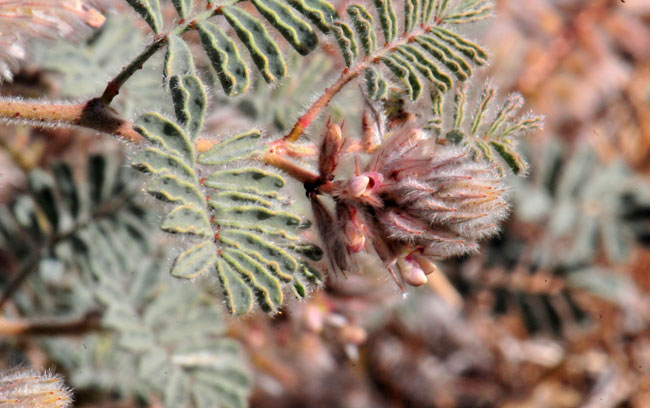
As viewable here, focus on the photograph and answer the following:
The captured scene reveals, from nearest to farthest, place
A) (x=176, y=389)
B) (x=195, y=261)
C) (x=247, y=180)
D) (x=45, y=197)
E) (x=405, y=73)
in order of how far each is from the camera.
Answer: (x=195, y=261) < (x=247, y=180) < (x=405, y=73) < (x=176, y=389) < (x=45, y=197)

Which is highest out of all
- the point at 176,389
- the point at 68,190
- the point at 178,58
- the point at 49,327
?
the point at 178,58

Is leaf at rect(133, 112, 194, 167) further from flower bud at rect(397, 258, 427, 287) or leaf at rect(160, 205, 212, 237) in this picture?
flower bud at rect(397, 258, 427, 287)

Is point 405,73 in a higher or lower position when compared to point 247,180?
higher

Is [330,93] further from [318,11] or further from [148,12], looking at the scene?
[148,12]

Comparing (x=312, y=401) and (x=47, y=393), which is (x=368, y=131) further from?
(x=312, y=401)

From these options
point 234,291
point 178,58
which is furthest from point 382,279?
point 178,58

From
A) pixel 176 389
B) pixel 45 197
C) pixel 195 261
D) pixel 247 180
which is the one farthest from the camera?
pixel 45 197

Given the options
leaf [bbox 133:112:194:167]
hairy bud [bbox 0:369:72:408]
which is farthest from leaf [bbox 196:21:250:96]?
hairy bud [bbox 0:369:72:408]

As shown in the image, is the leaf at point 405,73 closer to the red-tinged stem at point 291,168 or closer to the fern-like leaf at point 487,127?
the fern-like leaf at point 487,127

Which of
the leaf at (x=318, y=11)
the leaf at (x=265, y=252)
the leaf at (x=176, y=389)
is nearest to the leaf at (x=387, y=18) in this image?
the leaf at (x=318, y=11)
